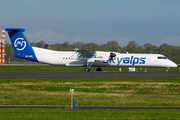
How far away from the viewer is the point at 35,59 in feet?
157

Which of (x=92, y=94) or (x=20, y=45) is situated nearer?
(x=92, y=94)

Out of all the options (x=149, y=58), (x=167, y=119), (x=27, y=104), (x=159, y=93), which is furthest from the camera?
(x=149, y=58)

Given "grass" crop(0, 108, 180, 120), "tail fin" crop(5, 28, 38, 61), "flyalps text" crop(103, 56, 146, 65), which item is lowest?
"grass" crop(0, 108, 180, 120)

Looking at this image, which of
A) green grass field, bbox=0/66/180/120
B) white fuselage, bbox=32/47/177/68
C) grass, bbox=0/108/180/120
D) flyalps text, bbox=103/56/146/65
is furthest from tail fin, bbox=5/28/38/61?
grass, bbox=0/108/180/120

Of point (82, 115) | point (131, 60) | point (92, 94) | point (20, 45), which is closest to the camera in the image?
point (82, 115)

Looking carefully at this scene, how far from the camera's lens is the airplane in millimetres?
45656

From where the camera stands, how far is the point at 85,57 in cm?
4659

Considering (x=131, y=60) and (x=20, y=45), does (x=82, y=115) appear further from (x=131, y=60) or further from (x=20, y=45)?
(x=20, y=45)

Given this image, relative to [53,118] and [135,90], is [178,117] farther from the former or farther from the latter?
[135,90]

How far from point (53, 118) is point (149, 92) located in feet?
41.7

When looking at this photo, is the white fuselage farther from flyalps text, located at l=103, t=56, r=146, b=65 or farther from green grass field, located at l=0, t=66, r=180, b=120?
green grass field, located at l=0, t=66, r=180, b=120

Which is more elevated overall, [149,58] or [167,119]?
[149,58]

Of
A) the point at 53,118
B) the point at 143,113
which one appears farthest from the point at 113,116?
the point at 53,118

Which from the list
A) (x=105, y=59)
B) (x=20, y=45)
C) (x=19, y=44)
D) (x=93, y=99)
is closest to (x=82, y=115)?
(x=93, y=99)
